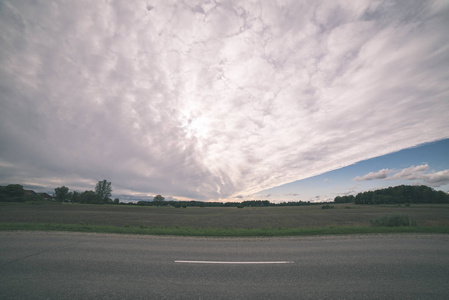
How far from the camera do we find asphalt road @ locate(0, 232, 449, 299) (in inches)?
190

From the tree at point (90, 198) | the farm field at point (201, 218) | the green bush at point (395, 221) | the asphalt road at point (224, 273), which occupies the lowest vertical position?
the farm field at point (201, 218)

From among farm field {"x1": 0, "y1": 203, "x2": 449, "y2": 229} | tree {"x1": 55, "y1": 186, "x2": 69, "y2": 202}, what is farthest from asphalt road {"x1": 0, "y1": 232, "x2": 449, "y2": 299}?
tree {"x1": 55, "y1": 186, "x2": 69, "y2": 202}

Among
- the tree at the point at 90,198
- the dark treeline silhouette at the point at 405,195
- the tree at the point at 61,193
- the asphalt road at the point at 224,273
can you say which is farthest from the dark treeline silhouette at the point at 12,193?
the dark treeline silhouette at the point at 405,195

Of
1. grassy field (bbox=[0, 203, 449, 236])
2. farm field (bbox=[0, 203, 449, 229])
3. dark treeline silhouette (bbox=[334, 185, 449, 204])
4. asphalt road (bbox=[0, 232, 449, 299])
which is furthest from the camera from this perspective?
dark treeline silhouette (bbox=[334, 185, 449, 204])

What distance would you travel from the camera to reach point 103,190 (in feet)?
463

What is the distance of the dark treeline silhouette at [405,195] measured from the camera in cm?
12144

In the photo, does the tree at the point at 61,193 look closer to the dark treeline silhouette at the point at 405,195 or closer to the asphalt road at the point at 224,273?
the asphalt road at the point at 224,273

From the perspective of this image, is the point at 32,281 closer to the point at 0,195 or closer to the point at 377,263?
the point at 377,263

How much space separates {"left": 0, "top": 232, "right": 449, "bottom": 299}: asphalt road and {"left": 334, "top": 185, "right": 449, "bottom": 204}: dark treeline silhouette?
6423 inches

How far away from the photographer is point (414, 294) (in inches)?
184

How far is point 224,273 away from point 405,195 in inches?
7100

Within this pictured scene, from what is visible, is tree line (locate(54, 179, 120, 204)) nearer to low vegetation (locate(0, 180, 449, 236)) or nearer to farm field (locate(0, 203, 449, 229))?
low vegetation (locate(0, 180, 449, 236))

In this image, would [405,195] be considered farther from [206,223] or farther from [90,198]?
[90,198]

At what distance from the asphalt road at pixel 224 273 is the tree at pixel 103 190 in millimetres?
154752
